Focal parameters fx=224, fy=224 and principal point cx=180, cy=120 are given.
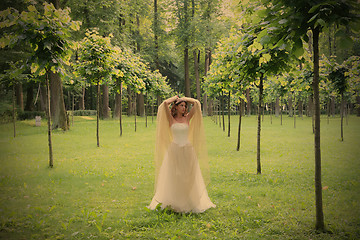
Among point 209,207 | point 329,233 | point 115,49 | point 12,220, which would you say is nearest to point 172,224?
point 209,207

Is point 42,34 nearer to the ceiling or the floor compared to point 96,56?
nearer to the floor

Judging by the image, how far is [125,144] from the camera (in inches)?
505

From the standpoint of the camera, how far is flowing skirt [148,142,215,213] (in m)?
4.45

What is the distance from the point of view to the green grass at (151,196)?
384 centimetres

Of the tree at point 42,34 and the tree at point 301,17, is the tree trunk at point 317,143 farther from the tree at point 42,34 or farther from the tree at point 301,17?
the tree at point 42,34

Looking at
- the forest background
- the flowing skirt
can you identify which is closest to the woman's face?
the forest background

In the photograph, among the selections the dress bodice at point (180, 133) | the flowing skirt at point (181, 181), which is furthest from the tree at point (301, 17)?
the flowing skirt at point (181, 181)

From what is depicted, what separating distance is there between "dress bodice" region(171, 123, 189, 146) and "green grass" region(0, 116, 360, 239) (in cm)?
144

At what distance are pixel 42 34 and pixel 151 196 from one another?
17.3 ft

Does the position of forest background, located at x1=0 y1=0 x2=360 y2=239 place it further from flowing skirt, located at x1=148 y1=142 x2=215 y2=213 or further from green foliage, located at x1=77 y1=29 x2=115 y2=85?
flowing skirt, located at x1=148 y1=142 x2=215 y2=213

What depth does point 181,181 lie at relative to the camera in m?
4.43

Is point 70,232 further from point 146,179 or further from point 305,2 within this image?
point 305,2

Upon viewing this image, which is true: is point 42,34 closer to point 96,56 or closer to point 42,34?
point 42,34

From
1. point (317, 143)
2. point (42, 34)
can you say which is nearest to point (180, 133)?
point (317, 143)
